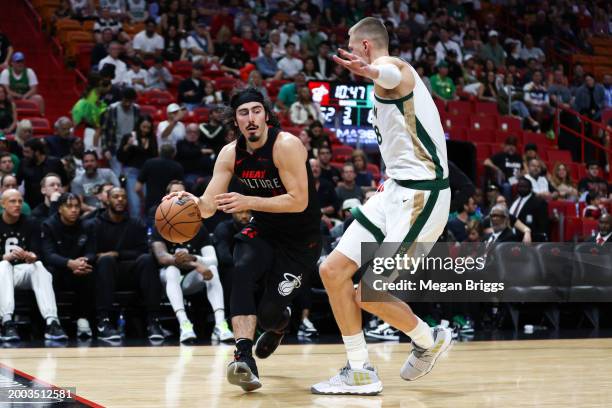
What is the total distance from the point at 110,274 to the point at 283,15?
9.39 meters

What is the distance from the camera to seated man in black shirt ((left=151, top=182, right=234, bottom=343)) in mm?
9336

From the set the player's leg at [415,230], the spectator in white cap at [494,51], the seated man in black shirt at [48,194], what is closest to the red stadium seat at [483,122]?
the spectator in white cap at [494,51]

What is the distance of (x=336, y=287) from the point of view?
5.46 m

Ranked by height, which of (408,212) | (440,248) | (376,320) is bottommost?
(376,320)

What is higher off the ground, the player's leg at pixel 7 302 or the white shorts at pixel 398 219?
the white shorts at pixel 398 219

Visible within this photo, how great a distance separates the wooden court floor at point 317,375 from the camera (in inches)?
203

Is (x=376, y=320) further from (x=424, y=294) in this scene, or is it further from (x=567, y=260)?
(x=567, y=260)

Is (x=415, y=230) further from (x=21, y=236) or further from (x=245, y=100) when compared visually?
(x=21, y=236)

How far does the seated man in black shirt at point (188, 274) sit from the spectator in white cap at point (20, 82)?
14.8ft

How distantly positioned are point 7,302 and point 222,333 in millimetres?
2017

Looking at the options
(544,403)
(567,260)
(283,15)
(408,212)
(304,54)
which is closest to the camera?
(544,403)

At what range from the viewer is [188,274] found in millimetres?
9625

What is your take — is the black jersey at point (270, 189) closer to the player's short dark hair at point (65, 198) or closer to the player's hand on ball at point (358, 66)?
the player's hand on ball at point (358, 66)

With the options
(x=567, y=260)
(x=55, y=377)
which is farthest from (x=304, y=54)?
(x=55, y=377)
